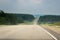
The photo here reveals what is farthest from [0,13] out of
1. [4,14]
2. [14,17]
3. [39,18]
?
[39,18]

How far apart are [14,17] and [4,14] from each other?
8789mm

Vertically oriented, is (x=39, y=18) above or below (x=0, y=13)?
below

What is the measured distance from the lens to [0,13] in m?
117

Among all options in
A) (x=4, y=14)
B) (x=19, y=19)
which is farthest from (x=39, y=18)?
(x=4, y=14)

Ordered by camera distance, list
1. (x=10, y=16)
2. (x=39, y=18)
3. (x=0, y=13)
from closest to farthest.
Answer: (x=0, y=13) < (x=10, y=16) < (x=39, y=18)

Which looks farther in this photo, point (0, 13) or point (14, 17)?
point (14, 17)

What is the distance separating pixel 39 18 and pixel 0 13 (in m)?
35.4

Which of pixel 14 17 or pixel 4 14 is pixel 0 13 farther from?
pixel 14 17

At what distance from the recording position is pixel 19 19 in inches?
5034

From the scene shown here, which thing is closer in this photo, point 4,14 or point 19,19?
point 4,14

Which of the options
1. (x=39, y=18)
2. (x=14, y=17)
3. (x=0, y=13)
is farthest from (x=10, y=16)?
(x=39, y=18)

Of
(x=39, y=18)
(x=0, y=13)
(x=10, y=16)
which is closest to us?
(x=0, y=13)

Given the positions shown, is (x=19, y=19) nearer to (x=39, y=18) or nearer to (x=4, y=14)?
(x=4, y=14)

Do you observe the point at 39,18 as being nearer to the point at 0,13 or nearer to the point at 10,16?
the point at 10,16
